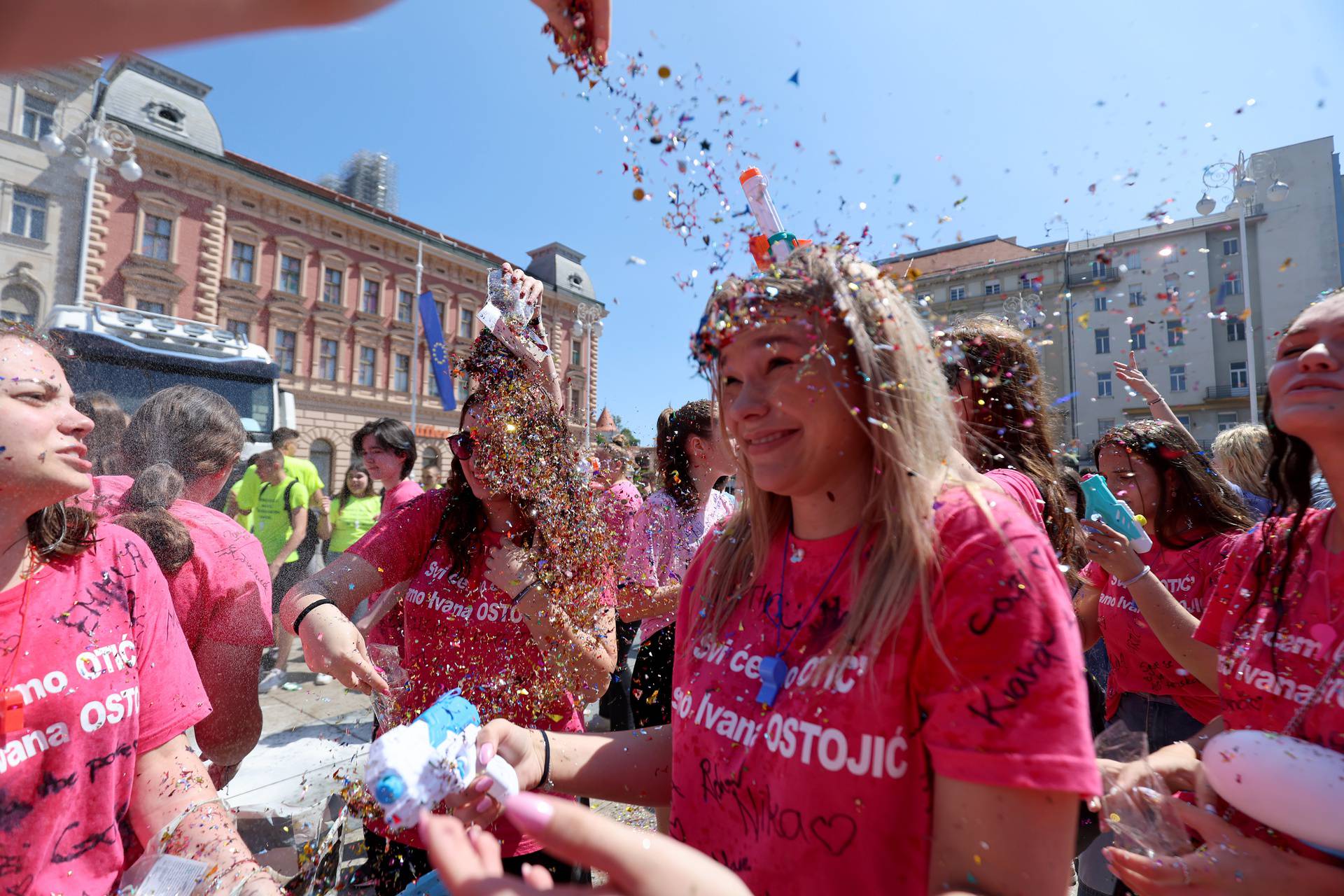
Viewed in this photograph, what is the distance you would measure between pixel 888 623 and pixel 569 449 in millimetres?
1527

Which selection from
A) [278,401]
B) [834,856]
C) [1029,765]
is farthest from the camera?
[278,401]

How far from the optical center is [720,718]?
113cm

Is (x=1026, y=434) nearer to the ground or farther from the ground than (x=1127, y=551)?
farther from the ground

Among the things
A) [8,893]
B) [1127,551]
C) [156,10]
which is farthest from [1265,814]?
[8,893]

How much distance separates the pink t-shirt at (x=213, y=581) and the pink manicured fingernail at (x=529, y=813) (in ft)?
5.83

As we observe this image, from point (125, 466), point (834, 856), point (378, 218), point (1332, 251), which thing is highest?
point (378, 218)

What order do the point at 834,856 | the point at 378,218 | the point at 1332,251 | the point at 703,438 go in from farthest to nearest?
the point at 378,218, the point at 703,438, the point at 1332,251, the point at 834,856

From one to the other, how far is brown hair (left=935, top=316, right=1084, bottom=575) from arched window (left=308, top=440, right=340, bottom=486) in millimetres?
25526

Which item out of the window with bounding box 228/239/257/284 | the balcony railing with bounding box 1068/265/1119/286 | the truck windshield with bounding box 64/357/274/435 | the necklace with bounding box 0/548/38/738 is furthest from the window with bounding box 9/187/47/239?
the balcony railing with bounding box 1068/265/1119/286

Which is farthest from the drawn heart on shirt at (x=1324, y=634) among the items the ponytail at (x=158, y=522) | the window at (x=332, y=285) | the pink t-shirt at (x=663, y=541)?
the window at (x=332, y=285)

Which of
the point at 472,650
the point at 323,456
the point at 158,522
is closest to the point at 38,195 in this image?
the point at 323,456

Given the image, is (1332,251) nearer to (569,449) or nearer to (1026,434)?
(1026,434)

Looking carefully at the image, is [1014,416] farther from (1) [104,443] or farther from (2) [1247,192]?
(1) [104,443]

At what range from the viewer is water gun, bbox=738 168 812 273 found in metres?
1.40
